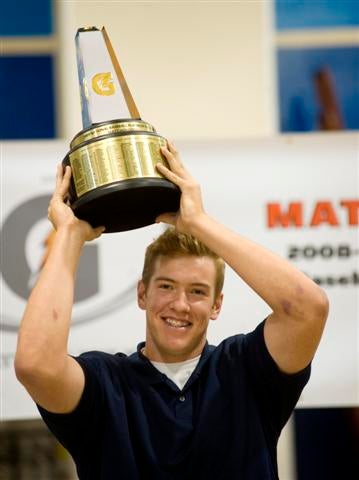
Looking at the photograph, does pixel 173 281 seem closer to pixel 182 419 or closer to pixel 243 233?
pixel 182 419

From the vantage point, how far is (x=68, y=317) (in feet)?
5.92

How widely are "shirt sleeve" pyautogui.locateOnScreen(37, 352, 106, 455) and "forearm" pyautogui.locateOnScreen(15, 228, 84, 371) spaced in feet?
0.37

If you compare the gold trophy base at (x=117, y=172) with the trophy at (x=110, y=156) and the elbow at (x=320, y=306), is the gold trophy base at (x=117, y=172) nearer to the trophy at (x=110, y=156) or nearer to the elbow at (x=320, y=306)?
the trophy at (x=110, y=156)

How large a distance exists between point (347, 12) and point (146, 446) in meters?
2.68

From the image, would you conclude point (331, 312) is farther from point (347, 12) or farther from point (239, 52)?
point (347, 12)

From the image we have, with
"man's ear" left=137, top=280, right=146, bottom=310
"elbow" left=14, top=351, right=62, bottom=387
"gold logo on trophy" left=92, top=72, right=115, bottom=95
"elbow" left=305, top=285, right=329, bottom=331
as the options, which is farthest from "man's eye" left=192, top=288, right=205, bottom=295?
"gold logo on trophy" left=92, top=72, right=115, bottom=95

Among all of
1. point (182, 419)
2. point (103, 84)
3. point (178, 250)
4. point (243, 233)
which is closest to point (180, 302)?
point (178, 250)

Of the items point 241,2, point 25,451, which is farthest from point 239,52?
point 25,451

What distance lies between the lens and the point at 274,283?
182cm

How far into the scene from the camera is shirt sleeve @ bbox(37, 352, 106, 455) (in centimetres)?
182

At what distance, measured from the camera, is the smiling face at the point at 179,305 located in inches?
74.7

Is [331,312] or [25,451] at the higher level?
[331,312]

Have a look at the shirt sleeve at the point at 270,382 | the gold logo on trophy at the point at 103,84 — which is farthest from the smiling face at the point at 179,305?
the gold logo on trophy at the point at 103,84

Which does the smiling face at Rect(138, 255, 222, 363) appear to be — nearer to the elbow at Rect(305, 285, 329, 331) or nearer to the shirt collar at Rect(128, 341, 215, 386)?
the shirt collar at Rect(128, 341, 215, 386)
